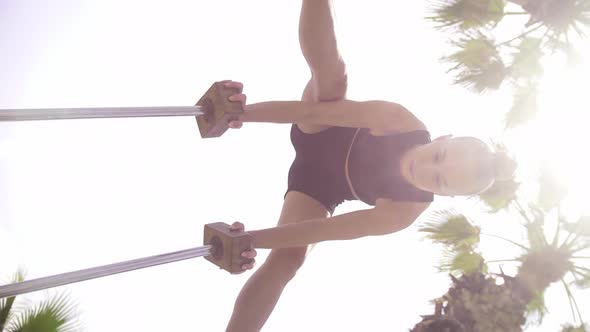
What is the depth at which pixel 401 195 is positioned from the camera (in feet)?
6.94

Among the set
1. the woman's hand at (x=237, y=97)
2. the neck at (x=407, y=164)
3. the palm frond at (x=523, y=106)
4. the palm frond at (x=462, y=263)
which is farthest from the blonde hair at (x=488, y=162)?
the palm frond at (x=523, y=106)

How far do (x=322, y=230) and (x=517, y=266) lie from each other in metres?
2.72

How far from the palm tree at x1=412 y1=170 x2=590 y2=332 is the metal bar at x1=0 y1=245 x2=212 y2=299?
2131 millimetres

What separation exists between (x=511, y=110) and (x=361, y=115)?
280 cm

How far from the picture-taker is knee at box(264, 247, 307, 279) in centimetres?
221

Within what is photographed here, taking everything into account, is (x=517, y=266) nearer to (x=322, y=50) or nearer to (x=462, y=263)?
(x=462, y=263)

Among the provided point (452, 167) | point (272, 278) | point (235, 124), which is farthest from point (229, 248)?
point (452, 167)

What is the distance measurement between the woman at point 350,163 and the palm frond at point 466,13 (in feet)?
7.18

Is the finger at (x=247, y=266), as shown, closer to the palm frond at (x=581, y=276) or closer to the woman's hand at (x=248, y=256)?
the woman's hand at (x=248, y=256)

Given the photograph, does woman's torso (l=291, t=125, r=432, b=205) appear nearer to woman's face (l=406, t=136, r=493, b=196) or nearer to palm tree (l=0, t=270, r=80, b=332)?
woman's face (l=406, t=136, r=493, b=196)

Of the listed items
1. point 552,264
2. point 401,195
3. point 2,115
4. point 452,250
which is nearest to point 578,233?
point 552,264

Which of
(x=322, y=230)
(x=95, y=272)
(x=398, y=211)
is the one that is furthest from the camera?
(x=398, y=211)

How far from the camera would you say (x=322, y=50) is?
195cm

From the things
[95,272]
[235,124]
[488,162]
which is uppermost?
[235,124]
